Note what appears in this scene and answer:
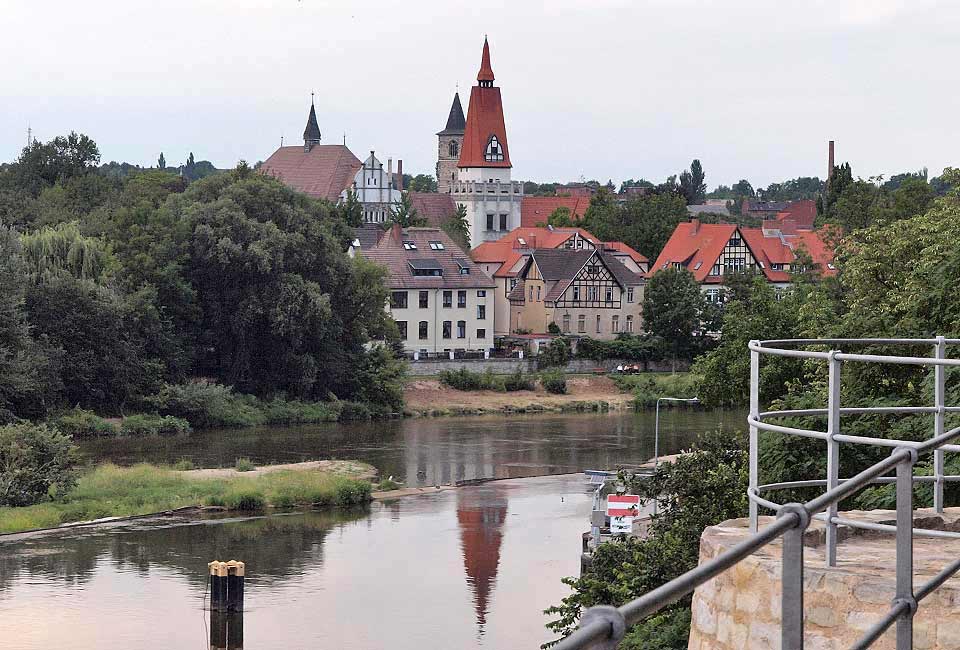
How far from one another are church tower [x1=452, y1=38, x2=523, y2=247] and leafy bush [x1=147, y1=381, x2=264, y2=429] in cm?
5307

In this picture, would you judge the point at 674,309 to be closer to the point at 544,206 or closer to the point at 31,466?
the point at 31,466

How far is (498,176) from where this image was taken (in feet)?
372

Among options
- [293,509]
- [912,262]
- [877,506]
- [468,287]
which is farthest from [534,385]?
[877,506]

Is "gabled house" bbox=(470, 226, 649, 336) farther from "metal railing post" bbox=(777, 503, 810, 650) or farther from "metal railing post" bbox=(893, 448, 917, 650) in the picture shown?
"metal railing post" bbox=(777, 503, 810, 650)

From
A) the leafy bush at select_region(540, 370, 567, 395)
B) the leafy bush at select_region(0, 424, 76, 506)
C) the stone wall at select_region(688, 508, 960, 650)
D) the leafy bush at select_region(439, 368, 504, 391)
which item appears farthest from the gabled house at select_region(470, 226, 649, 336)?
the stone wall at select_region(688, 508, 960, 650)

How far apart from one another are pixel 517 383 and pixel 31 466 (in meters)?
33.8

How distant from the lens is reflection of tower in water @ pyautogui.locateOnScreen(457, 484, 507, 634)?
97.0 feet

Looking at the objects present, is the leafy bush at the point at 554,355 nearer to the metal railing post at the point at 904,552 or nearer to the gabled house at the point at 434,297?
the gabled house at the point at 434,297

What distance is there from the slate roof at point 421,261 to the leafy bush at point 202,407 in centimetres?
1716

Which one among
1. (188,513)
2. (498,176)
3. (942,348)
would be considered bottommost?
(188,513)

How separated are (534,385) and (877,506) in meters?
58.0

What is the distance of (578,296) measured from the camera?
8250 centimetres

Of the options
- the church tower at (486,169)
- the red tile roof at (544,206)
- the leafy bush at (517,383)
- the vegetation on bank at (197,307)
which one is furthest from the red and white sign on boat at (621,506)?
the red tile roof at (544,206)

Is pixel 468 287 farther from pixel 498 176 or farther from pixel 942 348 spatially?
pixel 942 348
